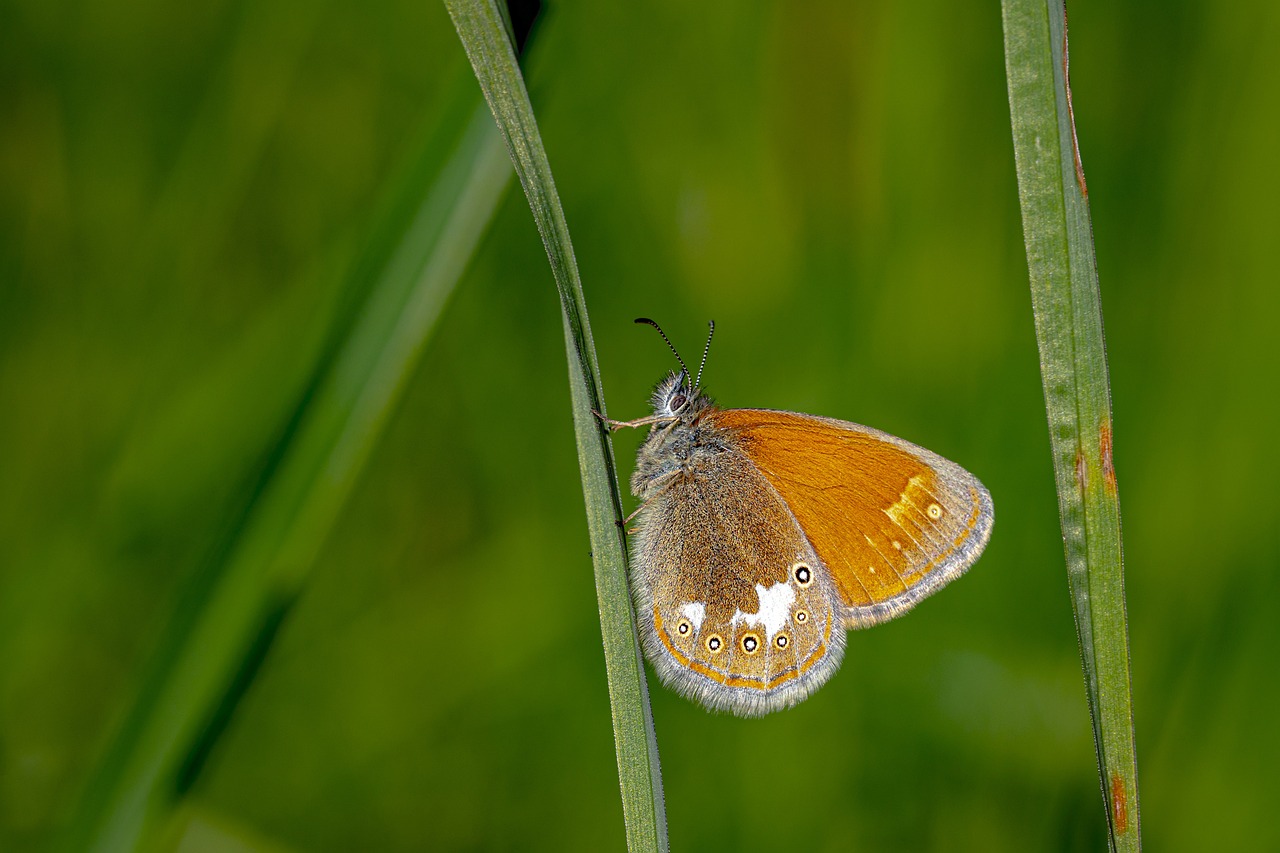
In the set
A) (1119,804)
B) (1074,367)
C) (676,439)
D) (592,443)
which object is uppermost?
(1074,367)

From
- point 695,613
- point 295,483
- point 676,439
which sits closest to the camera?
point 295,483

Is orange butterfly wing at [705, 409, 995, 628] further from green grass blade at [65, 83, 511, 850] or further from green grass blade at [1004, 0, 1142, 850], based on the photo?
green grass blade at [65, 83, 511, 850]

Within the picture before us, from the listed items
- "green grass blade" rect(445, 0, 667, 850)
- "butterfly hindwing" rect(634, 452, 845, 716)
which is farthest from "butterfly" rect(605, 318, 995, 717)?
"green grass blade" rect(445, 0, 667, 850)

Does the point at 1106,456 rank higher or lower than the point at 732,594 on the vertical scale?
higher

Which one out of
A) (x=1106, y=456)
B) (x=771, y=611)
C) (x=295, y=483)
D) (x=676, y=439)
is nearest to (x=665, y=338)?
(x=676, y=439)

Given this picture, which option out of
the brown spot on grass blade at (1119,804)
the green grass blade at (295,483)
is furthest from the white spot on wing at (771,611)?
the green grass blade at (295,483)

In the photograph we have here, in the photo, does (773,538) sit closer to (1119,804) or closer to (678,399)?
(678,399)

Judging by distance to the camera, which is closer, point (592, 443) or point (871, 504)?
point (592, 443)
